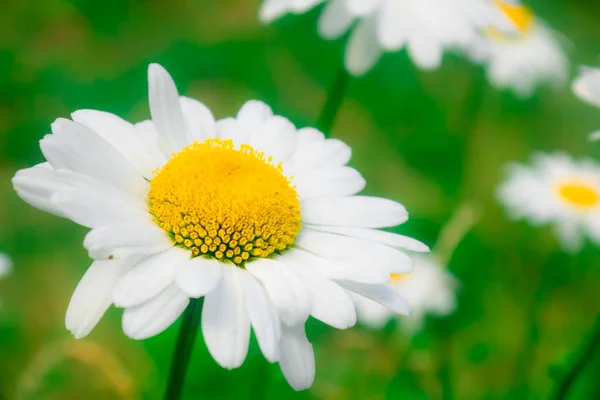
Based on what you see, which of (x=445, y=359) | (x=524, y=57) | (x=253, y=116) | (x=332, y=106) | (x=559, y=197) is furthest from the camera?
(x=524, y=57)

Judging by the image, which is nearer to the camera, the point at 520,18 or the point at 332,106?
the point at 332,106

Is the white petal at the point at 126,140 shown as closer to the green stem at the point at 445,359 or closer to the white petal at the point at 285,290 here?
the white petal at the point at 285,290

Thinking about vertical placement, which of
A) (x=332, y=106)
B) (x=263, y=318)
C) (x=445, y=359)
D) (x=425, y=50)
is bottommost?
(x=445, y=359)

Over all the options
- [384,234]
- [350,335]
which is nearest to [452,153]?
[350,335]

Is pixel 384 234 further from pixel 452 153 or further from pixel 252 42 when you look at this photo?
pixel 252 42

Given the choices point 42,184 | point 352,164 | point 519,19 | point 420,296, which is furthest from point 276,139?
point 519,19

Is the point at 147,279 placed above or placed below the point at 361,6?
below

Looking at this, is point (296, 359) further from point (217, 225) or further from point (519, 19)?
point (519, 19)

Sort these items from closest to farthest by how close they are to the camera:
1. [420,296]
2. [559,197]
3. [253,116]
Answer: [253,116] → [420,296] → [559,197]
